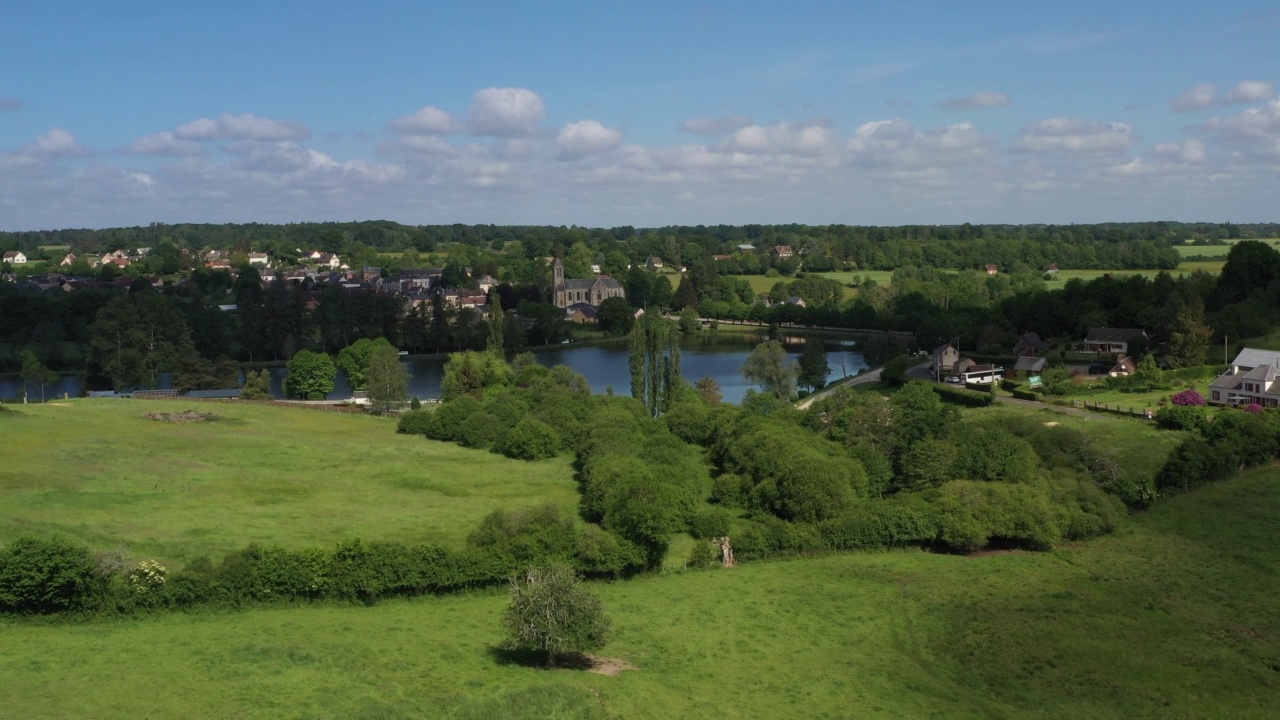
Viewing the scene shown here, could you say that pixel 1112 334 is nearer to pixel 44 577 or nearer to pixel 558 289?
pixel 44 577

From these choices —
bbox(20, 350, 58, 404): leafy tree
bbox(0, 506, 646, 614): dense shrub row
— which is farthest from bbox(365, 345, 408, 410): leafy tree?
bbox(0, 506, 646, 614): dense shrub row

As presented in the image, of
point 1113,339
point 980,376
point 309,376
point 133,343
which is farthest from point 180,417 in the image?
point 1113,339

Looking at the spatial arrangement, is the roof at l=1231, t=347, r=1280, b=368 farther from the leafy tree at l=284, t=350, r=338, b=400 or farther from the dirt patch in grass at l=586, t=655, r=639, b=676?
the leafy tree at l=284, t=350, r=338, b=400

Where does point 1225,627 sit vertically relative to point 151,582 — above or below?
below

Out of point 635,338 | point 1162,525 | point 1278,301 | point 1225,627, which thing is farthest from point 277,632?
point 1278,301

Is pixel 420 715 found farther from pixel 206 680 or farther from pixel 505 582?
pixel 505 582

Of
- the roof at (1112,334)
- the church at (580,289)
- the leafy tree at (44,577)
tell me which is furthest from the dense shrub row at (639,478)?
the church at (580,289)

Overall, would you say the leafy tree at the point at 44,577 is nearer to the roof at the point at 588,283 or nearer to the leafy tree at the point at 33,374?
the leafy tree at the point at 33,374
